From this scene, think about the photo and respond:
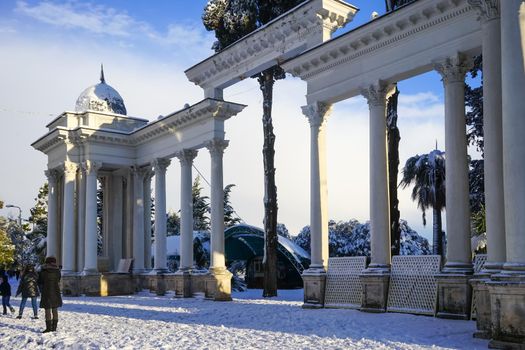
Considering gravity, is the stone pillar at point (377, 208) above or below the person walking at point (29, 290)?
above

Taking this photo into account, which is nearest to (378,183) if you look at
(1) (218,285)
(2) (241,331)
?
(2) (241,331)

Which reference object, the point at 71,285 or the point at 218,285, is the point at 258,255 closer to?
the point at 71,285

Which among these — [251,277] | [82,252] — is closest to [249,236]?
[251,277]

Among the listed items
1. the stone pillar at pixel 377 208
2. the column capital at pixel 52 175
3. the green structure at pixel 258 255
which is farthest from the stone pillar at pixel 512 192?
the green structure at pixel 258 255

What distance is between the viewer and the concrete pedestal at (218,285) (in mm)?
24484

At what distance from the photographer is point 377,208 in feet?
59.4

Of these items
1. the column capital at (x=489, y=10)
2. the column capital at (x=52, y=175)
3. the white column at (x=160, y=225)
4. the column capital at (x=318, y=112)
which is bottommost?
the white column at (x=160, y=225)

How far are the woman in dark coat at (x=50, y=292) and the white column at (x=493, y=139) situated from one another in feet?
28.9

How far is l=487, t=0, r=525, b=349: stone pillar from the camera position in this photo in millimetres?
9867

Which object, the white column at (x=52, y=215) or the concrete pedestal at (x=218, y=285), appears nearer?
the concrete pedestal at (x=218, y=285)

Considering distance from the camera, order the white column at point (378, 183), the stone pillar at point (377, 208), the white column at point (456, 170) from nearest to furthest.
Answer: the white column at point (456, 170)
the stone pillar at point (377, 208)
the white column at point (378, 183)

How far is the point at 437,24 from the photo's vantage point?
16500mm

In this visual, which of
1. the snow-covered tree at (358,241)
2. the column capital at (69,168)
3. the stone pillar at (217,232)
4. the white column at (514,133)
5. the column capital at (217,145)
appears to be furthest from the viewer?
the snow-covered tree at (358,241)

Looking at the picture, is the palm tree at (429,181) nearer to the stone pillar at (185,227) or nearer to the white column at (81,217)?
the stone pillar at (185,227)
